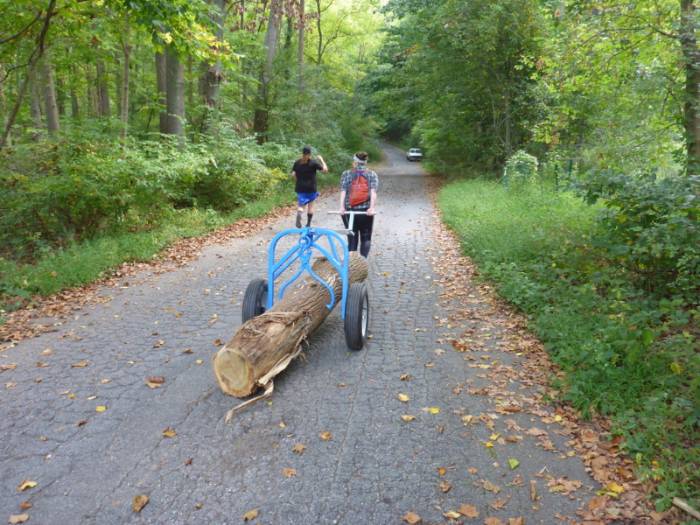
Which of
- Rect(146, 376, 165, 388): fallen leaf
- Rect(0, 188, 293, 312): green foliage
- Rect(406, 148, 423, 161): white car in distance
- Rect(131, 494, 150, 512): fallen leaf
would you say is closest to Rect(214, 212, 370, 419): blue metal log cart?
Rect(146, 376, 165, 388): fallen leaf

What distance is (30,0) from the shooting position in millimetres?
8266

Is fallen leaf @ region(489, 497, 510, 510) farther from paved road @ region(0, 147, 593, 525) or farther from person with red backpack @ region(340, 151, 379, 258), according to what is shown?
person with red backpack @ region(340, 151, 379, 258)

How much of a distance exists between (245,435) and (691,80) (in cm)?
784

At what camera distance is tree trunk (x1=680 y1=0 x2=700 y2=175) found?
6.55 m

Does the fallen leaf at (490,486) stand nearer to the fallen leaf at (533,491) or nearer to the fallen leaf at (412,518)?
the fallen leaf at (533,491)

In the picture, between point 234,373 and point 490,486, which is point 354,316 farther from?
point 490,486

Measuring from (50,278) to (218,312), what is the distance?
120 inches

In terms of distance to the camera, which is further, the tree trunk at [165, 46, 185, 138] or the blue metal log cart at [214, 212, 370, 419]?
the tree trunk at [165, 46, 185, 138]

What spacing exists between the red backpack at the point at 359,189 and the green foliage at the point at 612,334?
7.90 feet

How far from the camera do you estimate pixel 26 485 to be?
3.39 metres

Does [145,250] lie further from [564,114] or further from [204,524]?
[564,114]

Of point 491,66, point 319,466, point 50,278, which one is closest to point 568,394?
point 319,466

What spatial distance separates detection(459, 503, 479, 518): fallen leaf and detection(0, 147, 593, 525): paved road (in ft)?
0.16

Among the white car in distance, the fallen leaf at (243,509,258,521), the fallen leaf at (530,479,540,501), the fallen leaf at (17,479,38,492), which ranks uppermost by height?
the white car in distance
